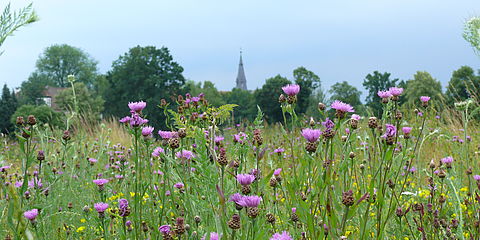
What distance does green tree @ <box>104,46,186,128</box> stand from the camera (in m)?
32.3

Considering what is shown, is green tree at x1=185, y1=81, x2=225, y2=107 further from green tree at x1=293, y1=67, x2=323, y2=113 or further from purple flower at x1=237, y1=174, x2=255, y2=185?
purple flower at x1=237, y1=174, x2=255, y2=185

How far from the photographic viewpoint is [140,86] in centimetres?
3294

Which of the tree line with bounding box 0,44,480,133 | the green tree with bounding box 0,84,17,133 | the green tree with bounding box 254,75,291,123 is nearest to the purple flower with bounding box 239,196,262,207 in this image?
the tree line with bounding box 0,44,480,133

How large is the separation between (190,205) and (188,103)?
1.22 meters

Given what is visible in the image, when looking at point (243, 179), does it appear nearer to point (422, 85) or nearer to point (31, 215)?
point (31, 215)

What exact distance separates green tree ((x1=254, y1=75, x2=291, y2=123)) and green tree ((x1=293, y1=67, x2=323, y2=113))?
150cm

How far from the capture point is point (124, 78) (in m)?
34.1

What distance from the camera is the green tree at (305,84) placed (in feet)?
141

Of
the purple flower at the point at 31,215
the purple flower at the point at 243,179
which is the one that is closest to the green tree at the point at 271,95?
the purple flower at the point at 31,215

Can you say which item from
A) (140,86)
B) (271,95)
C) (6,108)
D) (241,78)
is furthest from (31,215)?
(241,78)

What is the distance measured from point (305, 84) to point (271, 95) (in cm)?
374

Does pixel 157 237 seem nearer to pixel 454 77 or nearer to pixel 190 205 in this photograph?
pixel 190 205

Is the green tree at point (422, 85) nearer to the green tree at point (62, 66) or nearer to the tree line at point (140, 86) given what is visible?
the tree line at point (140, 86)

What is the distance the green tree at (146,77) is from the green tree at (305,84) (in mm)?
14407
